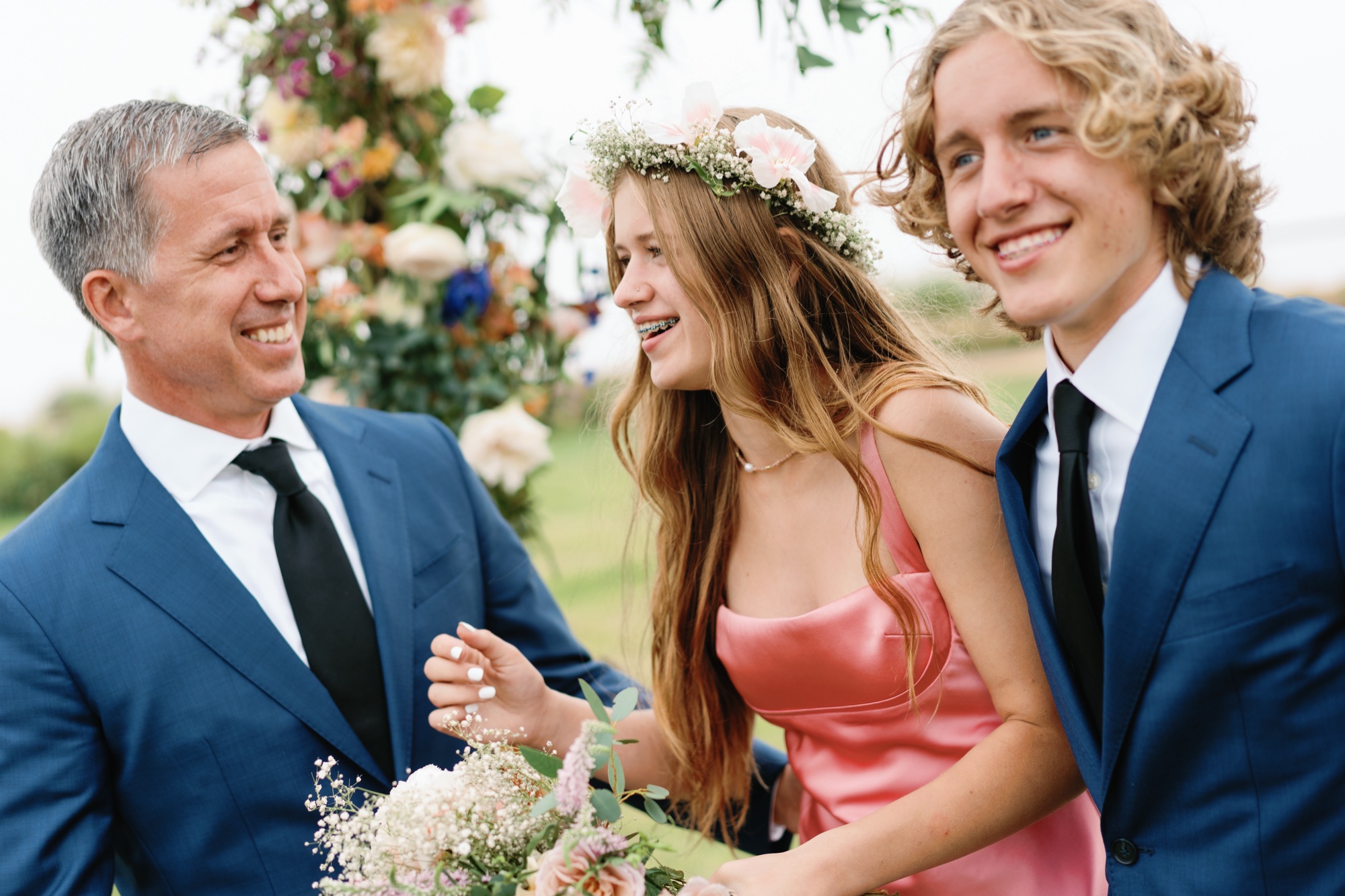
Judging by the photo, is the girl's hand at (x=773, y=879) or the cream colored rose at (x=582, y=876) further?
the girl's hand at (x=773, y=879)

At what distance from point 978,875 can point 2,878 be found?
204 cm

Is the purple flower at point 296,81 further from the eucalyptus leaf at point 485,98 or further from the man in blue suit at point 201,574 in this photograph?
the man in blue suit at point 201,574

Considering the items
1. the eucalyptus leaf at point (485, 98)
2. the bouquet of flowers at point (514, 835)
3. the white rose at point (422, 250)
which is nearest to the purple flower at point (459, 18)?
the eucalyptus leaf at point (485, 98)

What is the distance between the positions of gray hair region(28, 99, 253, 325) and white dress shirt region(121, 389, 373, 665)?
1.18ft

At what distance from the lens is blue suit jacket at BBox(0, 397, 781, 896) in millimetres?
2162

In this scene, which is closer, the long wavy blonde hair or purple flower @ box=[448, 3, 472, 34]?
the long wavy blonde hair

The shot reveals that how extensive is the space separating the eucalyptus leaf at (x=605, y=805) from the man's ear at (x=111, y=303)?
168 centimetres

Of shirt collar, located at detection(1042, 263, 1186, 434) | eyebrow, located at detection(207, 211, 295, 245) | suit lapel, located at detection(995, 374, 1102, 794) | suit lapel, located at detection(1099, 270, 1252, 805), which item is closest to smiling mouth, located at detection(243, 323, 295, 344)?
eyebrow, located at detection(207, 211, 295, 245)

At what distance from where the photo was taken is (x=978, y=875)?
7.41 ft

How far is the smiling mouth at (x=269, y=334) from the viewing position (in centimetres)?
260

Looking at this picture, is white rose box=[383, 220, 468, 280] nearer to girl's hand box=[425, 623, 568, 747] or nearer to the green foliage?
girl's hand box=[425, 623, 568, 747]

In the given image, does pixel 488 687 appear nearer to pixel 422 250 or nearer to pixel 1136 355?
pixel 1136 355

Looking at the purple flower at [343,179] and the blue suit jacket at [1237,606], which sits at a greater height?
the purple flower at [343,179]

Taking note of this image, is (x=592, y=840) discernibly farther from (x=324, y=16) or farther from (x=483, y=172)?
(x=324, y=16)
